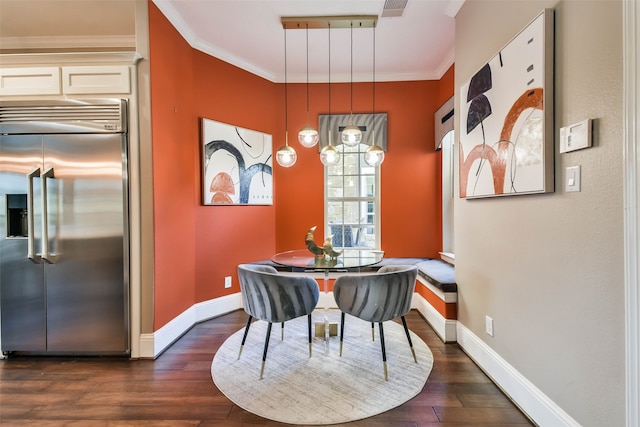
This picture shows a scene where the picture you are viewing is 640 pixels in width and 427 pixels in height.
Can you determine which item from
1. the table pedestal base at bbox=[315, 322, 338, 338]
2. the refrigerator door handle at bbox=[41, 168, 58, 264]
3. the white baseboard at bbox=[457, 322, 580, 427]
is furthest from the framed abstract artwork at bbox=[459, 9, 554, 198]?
the refrigerator door handle at bbox=[41, 168, 58, 264]

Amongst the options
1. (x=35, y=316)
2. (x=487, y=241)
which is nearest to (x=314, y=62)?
(x=487, y=241)

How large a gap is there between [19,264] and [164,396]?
1.71 metres

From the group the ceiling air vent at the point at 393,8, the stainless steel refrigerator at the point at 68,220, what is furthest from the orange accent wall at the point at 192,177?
the ceiling air vent at the point at 393,8

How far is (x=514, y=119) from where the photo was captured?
170cm

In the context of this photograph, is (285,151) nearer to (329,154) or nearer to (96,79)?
(329,154)

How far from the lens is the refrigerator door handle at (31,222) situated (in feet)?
7.38

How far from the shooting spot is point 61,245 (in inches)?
90.5

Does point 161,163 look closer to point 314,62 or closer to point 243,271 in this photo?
point 243,271

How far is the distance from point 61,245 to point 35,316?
2.11 feet

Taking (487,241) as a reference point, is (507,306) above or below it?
below

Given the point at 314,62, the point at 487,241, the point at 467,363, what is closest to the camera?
the point at 487,241

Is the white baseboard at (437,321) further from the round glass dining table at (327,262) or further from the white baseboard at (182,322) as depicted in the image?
the white baseboard at (182,322)

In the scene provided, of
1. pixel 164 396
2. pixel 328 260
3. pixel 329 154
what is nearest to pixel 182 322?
pixel 164 396

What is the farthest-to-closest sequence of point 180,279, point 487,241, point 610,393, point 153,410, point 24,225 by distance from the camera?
point 180,279
point 24,225
point 487,241
point 153,410
point 610,393
